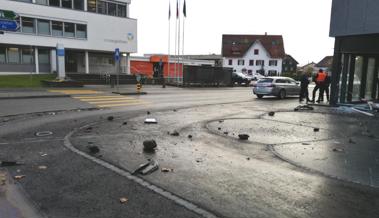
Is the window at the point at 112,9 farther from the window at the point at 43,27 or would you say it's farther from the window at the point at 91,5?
the window at the point at 43,27

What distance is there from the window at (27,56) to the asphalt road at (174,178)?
32.6 m

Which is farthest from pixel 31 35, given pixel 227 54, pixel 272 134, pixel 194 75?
pixel 227 54

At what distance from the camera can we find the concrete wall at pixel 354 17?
15338mm

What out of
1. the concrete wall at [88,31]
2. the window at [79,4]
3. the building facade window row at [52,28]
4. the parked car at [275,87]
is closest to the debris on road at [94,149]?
the parked car at [275,87]

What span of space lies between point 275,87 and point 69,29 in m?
28.1

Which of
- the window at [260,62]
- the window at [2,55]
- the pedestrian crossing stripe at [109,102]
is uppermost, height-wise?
the window at [260,62]

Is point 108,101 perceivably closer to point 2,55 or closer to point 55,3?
point 2,55

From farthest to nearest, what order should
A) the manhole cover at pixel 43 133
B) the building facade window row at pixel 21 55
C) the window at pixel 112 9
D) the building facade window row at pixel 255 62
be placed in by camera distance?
the building facade window row at pixel 255 62 → the window at pixel 112 9 → the building facade window row at pixel 21 55 → the manhole cover at pixel 43 133

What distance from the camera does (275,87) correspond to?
2512 cm

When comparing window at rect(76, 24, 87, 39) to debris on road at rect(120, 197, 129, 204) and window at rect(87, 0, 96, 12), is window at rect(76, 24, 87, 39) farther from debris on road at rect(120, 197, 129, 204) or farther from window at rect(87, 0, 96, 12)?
debris on road at rect(120, 197, 129, 204)

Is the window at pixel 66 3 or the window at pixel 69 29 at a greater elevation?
the window at pixel 66 3

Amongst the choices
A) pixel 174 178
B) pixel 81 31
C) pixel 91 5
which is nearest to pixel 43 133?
pixel 174 178

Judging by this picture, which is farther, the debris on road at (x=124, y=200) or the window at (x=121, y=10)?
the window at (x=121, y=10)

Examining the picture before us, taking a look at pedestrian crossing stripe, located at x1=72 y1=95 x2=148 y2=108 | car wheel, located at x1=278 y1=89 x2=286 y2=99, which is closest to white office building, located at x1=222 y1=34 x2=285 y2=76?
car wheel, located at x1=278 y1=89 x2=286 y2=99
